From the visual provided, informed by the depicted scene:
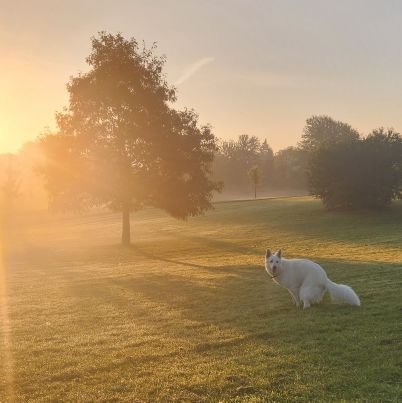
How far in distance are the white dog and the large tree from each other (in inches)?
987

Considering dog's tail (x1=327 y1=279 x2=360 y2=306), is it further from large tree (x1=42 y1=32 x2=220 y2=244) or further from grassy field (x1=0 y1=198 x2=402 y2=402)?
large tree (x1=42 y1=32 x2=220 y2=244)

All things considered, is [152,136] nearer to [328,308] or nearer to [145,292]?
[145,292]

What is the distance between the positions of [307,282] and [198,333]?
401 centimetres

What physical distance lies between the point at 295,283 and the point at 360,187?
46.2 m

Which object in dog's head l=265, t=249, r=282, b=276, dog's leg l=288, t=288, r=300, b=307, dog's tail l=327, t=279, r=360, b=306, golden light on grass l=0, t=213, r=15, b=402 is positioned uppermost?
dog's head l=265, t=249, r=282, b=276

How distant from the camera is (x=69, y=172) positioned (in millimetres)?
40969

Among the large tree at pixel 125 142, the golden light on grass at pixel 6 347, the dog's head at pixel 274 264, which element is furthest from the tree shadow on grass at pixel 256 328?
the large tree at pixel 125 142

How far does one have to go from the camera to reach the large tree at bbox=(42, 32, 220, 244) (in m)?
39.8

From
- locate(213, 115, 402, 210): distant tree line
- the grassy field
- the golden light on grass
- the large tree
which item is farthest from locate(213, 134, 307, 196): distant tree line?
the golden light on grass

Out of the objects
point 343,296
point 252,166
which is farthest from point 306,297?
point 252,166

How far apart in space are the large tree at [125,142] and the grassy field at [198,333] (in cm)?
833

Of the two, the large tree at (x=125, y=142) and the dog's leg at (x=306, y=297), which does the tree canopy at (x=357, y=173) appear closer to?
the large tree at (x=125, y=142)

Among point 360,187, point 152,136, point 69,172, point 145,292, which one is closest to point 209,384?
point 145,292

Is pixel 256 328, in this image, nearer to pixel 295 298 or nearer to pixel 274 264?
pixel 295 298
